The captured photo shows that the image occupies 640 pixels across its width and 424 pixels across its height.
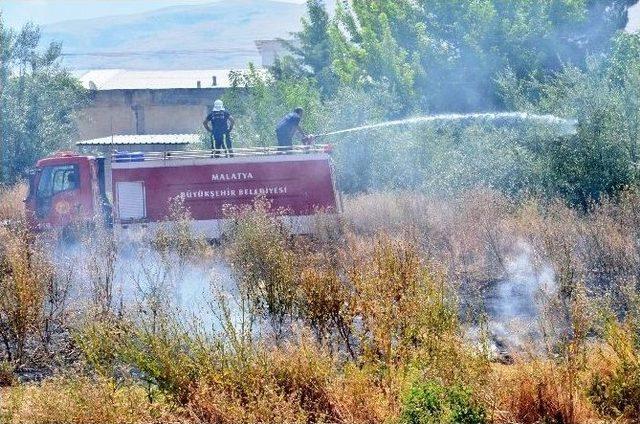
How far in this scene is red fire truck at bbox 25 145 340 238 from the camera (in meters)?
17.0

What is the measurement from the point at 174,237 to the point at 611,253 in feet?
20.8

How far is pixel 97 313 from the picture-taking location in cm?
841

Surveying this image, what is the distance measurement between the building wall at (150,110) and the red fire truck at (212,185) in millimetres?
26421

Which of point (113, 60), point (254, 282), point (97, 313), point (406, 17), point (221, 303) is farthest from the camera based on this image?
point (113, 60)

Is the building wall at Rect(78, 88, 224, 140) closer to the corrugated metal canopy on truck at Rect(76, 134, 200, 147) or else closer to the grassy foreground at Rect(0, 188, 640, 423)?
the corrugated metal canopy on truck at Rect(76, 134, 200, 147)

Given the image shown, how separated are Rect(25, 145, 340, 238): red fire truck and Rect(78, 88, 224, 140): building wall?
26421 millimetres

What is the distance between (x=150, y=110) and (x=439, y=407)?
129ft

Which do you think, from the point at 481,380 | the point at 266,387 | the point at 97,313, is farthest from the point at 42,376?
the point at 481,380

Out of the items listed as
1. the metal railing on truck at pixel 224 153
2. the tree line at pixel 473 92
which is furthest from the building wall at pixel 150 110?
the metal railing on truck at pixel 224 153

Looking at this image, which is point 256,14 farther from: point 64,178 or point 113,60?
point 64,178

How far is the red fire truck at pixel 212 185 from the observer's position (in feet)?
55.8

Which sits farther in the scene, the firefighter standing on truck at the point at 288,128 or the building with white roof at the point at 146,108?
the building with white roof at the point at 146,108

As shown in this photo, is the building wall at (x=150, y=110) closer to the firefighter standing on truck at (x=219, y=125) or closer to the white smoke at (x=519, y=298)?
the firefighter standing on truck at (x=219, y=125)

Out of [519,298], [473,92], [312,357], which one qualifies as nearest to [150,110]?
[473,92]
